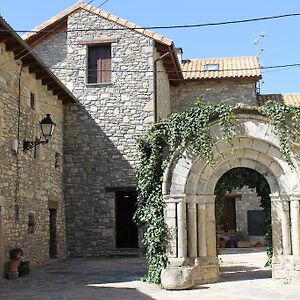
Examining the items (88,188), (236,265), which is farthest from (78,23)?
(236,265)

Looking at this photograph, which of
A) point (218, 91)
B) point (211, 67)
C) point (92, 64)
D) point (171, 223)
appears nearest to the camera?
point (171, 223)

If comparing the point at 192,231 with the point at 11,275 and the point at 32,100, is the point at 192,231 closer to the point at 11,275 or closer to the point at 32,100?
the point at 11,275

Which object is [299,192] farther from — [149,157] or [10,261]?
[10,261]

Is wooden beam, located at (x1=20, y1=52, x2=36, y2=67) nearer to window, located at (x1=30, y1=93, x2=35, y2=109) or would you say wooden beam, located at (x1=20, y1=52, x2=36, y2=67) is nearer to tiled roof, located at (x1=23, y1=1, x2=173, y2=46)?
window, located at (x1=30, y1=93, x2=35, y2=109)

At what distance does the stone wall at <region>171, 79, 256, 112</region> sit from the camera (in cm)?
1895

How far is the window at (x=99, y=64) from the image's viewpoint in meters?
16.0

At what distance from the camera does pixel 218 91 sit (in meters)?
19.1

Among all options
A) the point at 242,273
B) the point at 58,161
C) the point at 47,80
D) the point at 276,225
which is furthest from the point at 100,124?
the point at 276,225

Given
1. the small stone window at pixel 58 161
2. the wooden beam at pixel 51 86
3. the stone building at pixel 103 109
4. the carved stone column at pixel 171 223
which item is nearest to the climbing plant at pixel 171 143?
the carved stone column at pixel 171 223

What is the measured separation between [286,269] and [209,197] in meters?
1.89

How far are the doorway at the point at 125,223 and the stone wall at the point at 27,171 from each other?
7.72ft

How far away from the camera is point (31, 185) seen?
12.5m

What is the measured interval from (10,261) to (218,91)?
11.1 metres

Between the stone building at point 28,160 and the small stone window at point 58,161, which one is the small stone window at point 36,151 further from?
the small stone window at point 58,161
